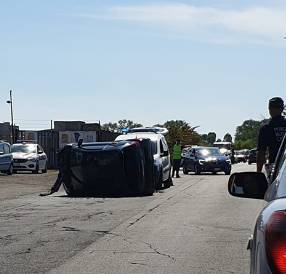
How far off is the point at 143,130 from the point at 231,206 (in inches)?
411

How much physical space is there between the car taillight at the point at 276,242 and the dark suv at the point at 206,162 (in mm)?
32969

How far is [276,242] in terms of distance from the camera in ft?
9.76

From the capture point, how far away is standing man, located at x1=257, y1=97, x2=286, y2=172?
820 cm

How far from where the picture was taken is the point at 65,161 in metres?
20.2

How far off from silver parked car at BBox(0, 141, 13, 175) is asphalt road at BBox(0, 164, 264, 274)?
15.0 metres

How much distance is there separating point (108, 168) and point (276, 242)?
16.6 metres

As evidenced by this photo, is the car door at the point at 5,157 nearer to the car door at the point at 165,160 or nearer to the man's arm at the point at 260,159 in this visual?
the car door at the point at 165,160

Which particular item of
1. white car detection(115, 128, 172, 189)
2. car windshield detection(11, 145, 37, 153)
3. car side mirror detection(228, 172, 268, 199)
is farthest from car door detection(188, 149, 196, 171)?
car side mirror detection(228, 172, 268, 199)

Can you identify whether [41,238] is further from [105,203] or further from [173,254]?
[105,203]

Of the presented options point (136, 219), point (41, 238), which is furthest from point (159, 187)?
point (41, 238)

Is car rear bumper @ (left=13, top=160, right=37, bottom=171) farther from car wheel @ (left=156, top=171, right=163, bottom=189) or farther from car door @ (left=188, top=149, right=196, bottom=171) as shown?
car wheel @ (left=156, top=171, right=163, bottom=189)

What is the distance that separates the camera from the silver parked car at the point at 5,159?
33.1m

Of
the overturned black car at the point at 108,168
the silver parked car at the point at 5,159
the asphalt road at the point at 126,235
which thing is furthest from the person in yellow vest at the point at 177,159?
the asphalt road at the point at 126,235

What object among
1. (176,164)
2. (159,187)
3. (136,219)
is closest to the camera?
(136,219)
